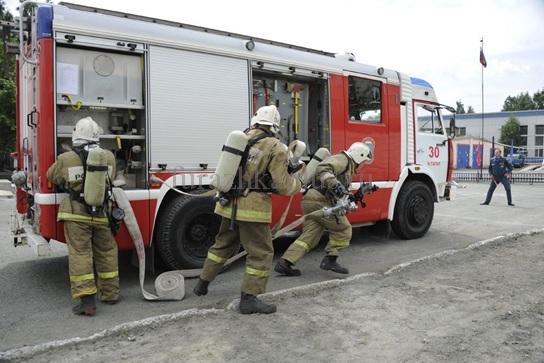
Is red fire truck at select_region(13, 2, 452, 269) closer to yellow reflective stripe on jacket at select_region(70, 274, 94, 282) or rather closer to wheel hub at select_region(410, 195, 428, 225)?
yellow reflective stripe on jacket at select_region(70, 274, 94, 282)

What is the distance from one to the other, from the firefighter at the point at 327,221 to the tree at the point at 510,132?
192 feet

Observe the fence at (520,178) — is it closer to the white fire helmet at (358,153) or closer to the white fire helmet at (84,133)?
the white fire helmet at (358,153)

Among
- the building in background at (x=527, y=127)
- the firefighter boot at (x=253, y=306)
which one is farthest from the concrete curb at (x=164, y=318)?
the building in background at (x=527, y=127)

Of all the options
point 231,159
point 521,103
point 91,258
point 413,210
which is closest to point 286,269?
point 231,159

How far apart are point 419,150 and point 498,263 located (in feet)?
8.39

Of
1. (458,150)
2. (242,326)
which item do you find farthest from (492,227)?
(458,150)

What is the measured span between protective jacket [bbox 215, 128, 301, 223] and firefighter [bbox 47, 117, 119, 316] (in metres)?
1.25

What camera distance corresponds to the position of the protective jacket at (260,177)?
4129 millimetres

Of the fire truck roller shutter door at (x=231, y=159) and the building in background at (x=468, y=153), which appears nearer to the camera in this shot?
the fire truck roller shutter door at (x=231, y=159)

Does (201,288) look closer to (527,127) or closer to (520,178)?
(520,178)

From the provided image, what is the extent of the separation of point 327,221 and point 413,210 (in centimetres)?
280

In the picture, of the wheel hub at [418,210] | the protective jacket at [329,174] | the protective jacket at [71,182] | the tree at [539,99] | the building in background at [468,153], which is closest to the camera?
the protective jacket at [71,182]

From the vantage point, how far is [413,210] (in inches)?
310

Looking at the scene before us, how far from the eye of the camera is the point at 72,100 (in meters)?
4.72
